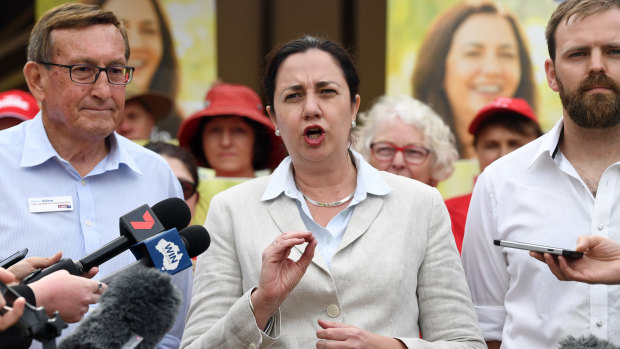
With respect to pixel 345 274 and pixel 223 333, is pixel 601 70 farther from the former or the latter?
pixel 223 333

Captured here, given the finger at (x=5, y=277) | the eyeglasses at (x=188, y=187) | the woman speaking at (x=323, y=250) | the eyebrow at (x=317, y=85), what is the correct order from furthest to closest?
the eyeglasses at (x=188, y=187), the eyebrow at (x=317, y=85), the woman speaking at (x=323, y=250), the finger at (x=5, y=277)

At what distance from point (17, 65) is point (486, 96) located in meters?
3.54

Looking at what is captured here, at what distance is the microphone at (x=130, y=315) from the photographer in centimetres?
208

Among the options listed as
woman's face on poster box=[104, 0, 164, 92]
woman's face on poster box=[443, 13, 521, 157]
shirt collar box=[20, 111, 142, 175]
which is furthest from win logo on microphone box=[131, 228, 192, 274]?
woman's face on poster box=[443, 13, 521, 157]

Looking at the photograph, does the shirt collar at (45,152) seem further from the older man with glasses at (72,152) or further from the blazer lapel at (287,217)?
the blazer lapel at (287,217)

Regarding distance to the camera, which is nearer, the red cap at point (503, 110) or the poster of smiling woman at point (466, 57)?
the red cap at point (503, 110)

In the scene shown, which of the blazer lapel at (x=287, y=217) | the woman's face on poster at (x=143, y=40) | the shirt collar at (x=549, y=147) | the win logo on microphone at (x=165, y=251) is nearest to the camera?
the win logo on microphone at (x=165, y=251)

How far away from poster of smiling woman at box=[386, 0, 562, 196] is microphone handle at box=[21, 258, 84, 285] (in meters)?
4.17

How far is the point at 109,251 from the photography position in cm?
252

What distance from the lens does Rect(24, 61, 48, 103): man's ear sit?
11.6 ft

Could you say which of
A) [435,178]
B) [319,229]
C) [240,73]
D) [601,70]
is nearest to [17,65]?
[240,73]

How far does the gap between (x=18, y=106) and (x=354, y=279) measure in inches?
114

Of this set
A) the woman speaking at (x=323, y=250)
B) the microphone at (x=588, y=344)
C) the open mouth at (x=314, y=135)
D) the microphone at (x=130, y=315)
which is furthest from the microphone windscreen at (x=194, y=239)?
the microphone at (x=588, y=344)

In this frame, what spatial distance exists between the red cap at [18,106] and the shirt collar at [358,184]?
224cm
